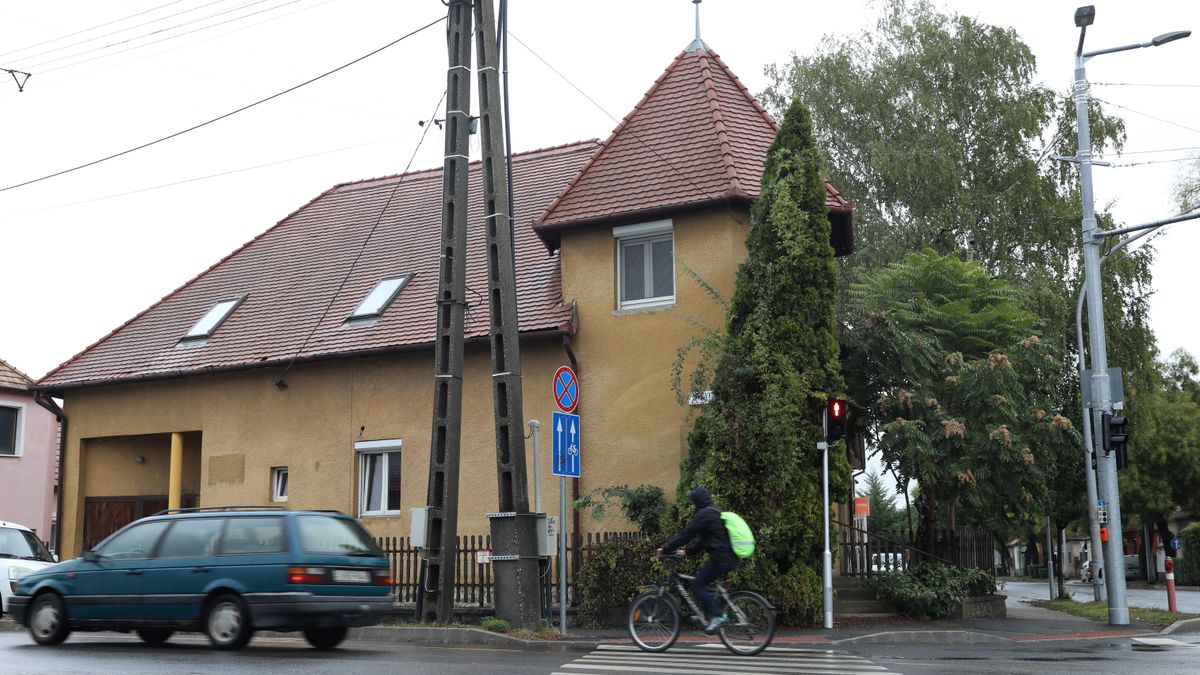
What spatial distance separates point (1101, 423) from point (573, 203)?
9.31 meters

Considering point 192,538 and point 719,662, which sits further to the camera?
point 192,538

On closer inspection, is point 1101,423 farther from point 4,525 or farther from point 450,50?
point 4,525

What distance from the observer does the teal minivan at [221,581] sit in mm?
12906

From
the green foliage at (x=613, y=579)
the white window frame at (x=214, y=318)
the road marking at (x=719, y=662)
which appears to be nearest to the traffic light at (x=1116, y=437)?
the green foliage at (x=613, y=579)

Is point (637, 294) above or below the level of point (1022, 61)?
below

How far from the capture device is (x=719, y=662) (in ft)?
40.2

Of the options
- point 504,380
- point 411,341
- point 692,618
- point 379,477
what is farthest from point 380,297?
point 692,618

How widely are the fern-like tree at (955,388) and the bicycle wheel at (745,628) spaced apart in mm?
6208

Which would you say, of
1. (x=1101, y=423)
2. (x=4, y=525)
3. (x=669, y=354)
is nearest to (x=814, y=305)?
→ (x=669, y=354)

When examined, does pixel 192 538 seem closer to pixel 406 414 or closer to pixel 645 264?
pixel 406 414

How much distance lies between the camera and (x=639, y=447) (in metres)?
20.0

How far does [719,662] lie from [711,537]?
1.62m

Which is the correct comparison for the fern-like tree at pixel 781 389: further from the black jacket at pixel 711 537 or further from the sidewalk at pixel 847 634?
the black jacket at pixel 711 537

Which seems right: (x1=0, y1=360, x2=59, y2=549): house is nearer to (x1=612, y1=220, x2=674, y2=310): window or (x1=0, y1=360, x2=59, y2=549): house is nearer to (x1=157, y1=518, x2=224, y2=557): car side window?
(x1=612, y1=220, x2=674, y2=310): window
